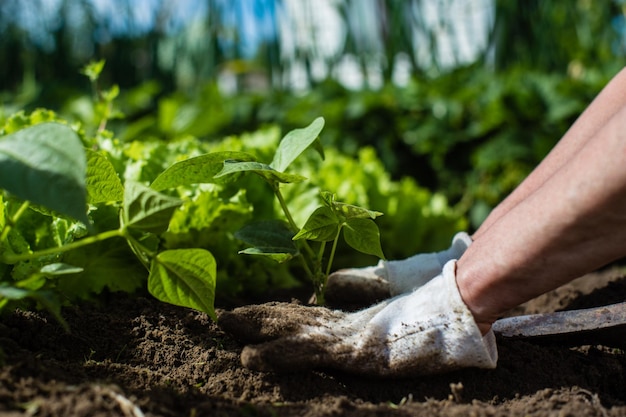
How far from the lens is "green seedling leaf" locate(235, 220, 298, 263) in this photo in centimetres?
159

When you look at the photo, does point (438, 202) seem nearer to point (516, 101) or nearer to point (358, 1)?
point (516, 101)

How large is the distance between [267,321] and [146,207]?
0.42 m

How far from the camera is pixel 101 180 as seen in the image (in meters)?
1.39

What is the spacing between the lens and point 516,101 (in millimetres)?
3797

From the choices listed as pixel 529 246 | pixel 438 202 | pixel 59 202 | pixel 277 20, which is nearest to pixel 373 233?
pixel 529 246

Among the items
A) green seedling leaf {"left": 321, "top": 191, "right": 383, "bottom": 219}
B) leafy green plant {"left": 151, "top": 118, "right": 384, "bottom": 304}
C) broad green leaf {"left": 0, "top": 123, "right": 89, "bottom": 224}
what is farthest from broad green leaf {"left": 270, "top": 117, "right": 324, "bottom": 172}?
broad green leaf {"left": 0, "top": 123, "right": 89, "bottom": 224}

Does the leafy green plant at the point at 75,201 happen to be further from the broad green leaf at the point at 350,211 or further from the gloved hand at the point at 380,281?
the gloved hand at the point at 380,281

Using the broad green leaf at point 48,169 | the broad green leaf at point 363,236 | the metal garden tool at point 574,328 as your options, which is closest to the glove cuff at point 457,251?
the metal garden tool at point 574,328

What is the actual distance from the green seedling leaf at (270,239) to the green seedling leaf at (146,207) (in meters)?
0.36

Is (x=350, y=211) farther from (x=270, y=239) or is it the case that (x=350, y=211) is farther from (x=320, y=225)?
(x=270, y=239)

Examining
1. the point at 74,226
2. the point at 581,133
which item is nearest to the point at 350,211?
the point at 74,226

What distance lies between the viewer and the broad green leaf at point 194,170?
4.79 feet

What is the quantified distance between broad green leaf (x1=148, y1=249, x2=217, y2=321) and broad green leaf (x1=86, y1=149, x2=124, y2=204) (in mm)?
208

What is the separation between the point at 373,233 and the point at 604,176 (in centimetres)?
59
